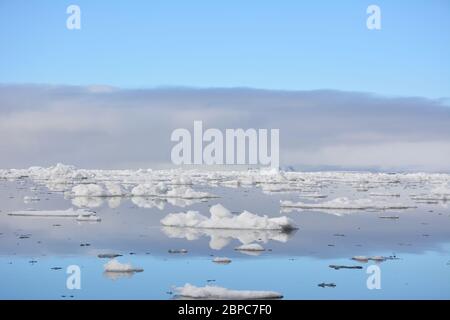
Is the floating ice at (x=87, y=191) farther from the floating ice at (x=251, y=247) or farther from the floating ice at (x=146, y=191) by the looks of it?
the floating ice at (x=251, y=247)

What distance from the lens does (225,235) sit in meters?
13.5

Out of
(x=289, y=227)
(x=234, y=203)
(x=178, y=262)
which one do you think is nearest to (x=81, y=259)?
(x=178, y=262)

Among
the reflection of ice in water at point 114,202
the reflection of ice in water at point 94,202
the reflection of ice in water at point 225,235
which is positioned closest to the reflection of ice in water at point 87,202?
the reflection of ice in water at point 94,202

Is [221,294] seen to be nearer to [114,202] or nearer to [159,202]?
[159,202]

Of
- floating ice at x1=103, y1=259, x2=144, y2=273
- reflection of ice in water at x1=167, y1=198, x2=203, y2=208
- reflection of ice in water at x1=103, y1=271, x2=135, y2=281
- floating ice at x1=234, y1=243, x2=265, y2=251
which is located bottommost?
reflection of ice in water at x1=167, y1=198, x2=203, y2=208

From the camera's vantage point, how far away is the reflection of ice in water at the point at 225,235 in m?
12.6

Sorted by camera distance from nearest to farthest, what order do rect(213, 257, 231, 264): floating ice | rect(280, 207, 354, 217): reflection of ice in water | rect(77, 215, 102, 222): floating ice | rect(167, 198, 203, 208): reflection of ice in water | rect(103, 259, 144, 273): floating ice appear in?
rect(103, 259, 144, 273): floating ice
rect(213, 257, 231, 264): floating ice
rect(77, 215, 102, 222): floating ice
rect(280, 207, 354, 217): reflection of ice in water
rect(167, 198, 203, 208): reflection of ice in water

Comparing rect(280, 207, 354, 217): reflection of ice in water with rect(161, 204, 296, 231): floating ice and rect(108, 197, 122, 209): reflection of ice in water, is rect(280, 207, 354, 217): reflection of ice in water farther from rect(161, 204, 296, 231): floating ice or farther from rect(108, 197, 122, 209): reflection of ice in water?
rect(108, 197, 122, 209): reflection of ice in water

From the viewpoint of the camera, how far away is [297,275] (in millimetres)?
9336

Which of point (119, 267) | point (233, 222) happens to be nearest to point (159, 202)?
point (233, 222)

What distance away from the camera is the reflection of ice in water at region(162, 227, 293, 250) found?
12.6 metres

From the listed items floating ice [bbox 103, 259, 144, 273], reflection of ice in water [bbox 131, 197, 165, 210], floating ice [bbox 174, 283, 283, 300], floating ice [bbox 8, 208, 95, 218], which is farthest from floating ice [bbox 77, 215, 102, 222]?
floating ice [bbox 174, 283, 283, 300]

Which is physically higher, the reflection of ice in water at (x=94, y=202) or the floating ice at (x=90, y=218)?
the floating ice at (x=90, y=218)

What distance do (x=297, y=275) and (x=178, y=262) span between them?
2.06 metres
